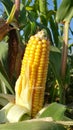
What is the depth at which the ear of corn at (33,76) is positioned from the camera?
4.18 ft

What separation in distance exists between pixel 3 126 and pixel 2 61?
0.94 metres

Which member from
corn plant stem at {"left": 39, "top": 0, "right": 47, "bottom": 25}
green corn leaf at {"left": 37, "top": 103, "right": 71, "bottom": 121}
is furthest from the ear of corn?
corn plant stem at {"left": 39, "top": 0, "right": 47, "bottom": 25}

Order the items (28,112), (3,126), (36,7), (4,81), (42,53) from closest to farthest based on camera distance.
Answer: (3,126) → (28,112) → (42,53) → (4,81) → (36,7)

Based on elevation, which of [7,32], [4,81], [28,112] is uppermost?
[7,32]

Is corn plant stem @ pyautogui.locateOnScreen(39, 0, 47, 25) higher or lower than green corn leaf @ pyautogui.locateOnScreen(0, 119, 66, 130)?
higher

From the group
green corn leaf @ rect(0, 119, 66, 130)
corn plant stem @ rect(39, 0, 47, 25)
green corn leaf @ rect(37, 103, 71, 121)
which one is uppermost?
corn plant stem @ rect(39, 0, 47, 25)

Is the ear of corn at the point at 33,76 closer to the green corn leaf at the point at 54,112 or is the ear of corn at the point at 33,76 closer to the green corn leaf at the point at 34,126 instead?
the green corn leaf at the point at 54,112

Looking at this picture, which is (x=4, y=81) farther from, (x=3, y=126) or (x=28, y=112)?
(x=3, y=126)

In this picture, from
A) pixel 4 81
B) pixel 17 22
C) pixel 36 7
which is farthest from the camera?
pixel 36 7

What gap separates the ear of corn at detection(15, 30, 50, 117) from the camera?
4.18 feet

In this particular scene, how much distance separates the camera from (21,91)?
128 cm

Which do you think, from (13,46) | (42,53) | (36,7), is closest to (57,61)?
(13,46)

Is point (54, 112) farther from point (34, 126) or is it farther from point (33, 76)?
point (34, 126)

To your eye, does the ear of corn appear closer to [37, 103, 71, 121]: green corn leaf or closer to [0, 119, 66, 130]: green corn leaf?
[37, 103, 71, 121]: green corn leaf
